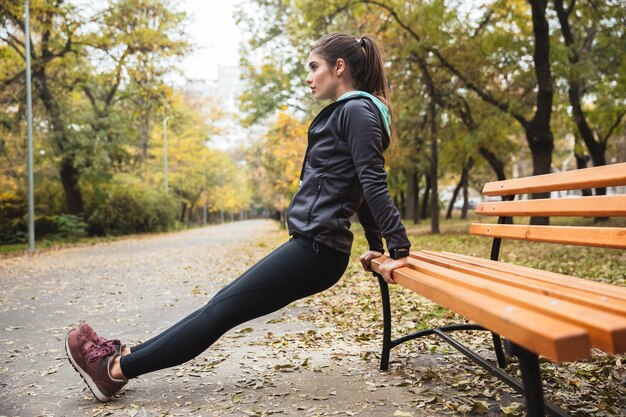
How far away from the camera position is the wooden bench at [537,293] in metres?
1.27

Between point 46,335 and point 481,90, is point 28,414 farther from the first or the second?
point 481,90

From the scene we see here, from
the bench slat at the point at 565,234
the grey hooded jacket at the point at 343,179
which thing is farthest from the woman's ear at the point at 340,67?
the bench slat at the point at 565,234

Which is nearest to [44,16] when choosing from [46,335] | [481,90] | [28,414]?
[481,90]

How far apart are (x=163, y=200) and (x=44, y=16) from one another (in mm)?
14088

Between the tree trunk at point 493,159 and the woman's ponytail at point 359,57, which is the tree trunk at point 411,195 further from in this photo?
the woman's ponytail at point 359,57

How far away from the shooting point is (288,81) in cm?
2383

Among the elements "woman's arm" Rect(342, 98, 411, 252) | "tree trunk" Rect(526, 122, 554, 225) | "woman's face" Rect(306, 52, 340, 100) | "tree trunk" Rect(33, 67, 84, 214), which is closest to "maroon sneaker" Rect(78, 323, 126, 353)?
"woman's arm" Rect(342, 98, 411, 252)

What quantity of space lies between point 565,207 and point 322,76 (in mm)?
1384

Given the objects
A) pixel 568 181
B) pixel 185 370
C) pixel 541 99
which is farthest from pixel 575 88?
pixel 185 370

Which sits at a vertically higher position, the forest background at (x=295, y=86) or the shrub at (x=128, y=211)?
the forest background at (x=295, y=86)

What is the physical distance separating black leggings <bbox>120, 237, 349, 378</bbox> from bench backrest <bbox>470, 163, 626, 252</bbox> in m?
1.10

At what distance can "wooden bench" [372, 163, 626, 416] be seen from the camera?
1.27 m

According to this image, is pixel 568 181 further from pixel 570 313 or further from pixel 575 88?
pixel 575 88

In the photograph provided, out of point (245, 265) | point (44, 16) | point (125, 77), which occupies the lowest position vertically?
point (245, 265)
